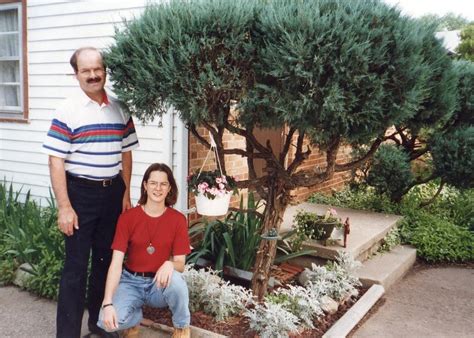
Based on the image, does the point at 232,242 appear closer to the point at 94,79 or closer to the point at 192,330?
the point at 192,330

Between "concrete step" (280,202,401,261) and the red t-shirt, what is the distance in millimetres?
1989

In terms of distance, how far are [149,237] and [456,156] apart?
423cm

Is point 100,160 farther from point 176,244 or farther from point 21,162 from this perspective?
point 21,162

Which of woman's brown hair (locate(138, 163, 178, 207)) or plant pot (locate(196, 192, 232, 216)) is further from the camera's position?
plant pot (locate(196, 192, 232, 216))

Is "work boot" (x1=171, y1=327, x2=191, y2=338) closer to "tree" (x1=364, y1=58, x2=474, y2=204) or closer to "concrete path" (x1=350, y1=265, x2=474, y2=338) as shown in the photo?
"concrete path" (x1=350, y1=265, x2=474, y2=338)

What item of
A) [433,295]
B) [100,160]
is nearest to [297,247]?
[433,295]

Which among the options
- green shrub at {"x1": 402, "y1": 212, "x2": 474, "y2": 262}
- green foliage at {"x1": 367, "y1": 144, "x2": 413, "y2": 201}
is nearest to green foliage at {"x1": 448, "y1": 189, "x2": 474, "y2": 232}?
green shrub at {"x1": 402, "y1": 212, "x2": 474, "y2": 262}

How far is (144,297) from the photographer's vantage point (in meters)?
3.10

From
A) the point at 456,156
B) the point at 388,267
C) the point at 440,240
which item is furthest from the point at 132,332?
Answer: the point at 456,156

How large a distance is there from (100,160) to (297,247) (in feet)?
7.72

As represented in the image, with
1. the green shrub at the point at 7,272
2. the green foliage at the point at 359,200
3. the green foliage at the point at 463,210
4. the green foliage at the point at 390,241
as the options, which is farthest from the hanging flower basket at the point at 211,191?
the green foliage at the point at 463,210

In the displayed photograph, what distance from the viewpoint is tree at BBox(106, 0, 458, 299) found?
263 cm

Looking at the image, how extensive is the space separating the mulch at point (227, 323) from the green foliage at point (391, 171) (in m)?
3.21

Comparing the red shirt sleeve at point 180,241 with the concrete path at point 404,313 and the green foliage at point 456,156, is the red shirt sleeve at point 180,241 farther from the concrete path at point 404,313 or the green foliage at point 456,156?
the green foliage at point 456,156
